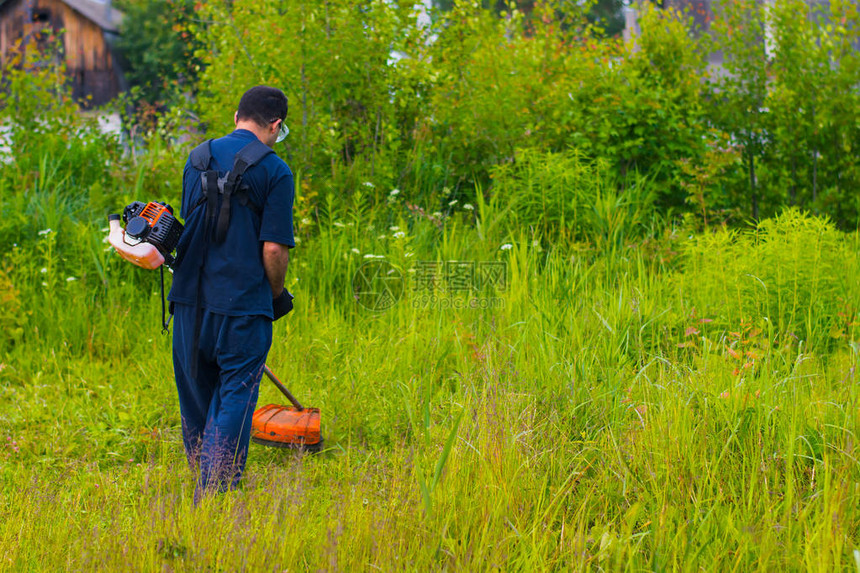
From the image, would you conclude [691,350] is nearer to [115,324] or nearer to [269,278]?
[269,278]

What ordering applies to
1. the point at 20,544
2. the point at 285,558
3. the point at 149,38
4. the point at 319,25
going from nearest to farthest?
1. the point at 285,558
2. the point at 20,544
3. the point at 319,25
4. the point at 149,38

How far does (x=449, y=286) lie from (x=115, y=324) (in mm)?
2509

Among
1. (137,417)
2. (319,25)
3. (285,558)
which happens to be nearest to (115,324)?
(137,417)

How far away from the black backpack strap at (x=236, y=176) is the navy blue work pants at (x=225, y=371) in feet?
1.30

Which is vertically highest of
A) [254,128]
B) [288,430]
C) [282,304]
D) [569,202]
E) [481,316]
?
[254,128]

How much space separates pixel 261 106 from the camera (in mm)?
3482

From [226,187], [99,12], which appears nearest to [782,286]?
[226,187]

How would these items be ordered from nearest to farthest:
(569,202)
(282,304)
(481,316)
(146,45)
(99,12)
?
1. (282,304)
2. (481,316)
3. (569,202)
4. (146,45)
5. (99,12)

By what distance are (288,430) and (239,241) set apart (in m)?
1.07

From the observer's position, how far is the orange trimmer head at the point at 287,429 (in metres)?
3.89

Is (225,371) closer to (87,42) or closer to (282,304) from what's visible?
(282,304)

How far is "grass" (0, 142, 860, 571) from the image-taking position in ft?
8.70

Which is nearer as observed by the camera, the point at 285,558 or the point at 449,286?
the point at 285,558

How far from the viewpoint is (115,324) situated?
18.6 feet
